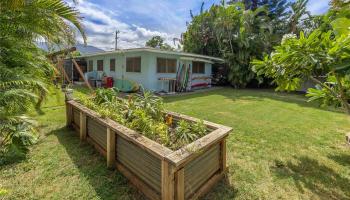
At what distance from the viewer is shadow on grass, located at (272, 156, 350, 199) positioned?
271 cm

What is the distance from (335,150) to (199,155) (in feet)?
11.5

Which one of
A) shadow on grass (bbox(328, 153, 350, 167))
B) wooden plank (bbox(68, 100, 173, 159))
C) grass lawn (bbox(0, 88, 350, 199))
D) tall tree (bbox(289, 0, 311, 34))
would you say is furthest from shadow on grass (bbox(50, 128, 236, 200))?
tall tree (bbox(289, 0, 311, 34))

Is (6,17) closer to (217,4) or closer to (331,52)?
(331,52)

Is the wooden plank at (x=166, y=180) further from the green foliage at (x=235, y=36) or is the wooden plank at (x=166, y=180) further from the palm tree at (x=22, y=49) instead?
the green foliage at (x=235, y=36)

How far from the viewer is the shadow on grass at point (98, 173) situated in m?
2.60

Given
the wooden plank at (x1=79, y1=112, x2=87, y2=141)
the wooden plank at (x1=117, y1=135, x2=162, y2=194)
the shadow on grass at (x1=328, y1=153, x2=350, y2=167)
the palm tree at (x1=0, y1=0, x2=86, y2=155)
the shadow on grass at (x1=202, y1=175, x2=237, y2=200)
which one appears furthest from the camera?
the wooden plank at (x1=79, y1=112, x2=87, y2=141)

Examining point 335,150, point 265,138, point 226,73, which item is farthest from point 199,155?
point 226,73

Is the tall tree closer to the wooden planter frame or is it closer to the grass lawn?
the grass lawn

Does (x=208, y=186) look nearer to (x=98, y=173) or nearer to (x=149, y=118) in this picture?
(x=149, y=118)

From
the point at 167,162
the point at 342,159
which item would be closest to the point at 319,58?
the point at 167,162

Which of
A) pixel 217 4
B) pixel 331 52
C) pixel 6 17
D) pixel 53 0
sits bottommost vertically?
pixel 331 52

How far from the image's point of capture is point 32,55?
163 inches

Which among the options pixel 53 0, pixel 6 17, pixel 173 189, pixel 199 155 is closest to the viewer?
pixel 173 189

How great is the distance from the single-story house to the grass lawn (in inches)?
261
